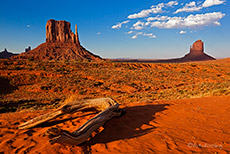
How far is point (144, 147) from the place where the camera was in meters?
3.62

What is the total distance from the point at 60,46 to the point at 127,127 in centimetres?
9314

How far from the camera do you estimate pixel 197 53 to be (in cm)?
12294

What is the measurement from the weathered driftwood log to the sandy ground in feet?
0.85

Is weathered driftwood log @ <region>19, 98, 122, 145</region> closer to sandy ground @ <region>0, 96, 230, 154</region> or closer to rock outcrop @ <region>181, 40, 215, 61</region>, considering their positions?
sandy ground @ <region>0, 96, 230, 154</region>

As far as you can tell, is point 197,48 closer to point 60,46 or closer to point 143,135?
point 60,46

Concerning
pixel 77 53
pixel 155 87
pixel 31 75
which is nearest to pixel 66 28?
pixel 77 53

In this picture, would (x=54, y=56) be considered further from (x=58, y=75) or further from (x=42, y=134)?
(x=42, y=134)

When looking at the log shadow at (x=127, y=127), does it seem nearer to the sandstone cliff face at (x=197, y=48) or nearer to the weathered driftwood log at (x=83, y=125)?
the weathered driftwood log at (x=83, y=125)

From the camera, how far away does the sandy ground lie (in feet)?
11.7

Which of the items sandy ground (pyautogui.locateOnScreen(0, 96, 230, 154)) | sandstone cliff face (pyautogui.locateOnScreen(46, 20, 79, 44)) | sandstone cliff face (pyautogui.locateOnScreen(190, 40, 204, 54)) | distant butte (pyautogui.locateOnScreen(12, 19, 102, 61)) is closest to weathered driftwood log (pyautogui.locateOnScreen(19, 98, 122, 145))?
sandy ground (pyautogui.locateOnScreen(0, 96, 230, 154))

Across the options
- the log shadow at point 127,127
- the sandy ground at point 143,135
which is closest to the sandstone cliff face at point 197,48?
the sandy ground at point 143,135

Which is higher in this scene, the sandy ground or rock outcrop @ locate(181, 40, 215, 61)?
→ rock outcrop @ locate(181, 40, 215, 61)

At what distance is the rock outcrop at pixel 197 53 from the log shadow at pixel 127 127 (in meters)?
128

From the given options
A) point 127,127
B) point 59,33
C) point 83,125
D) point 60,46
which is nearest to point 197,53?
point 60,46
